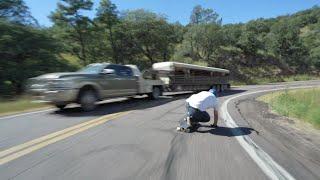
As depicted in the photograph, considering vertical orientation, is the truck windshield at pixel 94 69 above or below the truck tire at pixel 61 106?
above

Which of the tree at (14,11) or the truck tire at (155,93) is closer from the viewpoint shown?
the truck tire at (155,93)

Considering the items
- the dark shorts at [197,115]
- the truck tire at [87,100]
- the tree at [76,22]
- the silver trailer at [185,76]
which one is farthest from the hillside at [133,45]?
the dark shorts at [197,115]

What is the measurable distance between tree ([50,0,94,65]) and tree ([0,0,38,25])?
8344 mm

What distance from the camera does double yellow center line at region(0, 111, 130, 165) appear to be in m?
7.09

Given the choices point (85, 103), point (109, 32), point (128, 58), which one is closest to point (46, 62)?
point (85, 103)

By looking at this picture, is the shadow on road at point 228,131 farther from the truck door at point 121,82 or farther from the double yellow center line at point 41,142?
the truck door at point 121,82

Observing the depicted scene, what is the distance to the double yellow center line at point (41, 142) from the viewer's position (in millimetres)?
7088

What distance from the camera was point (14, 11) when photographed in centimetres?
2878

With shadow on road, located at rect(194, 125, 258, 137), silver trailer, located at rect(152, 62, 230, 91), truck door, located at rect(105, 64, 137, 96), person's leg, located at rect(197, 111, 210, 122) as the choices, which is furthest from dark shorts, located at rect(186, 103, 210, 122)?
silver trailer, located at rect(152, 62, 230, 91)

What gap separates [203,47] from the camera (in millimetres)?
61031

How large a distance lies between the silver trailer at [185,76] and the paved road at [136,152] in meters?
14.0

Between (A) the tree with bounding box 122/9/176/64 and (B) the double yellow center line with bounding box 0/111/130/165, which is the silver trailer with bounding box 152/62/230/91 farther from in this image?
(A) the tree with bounding box 122/9/176/64

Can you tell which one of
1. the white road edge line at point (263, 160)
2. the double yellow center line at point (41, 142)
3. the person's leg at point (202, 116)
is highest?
the person's leg at point (202, 116)

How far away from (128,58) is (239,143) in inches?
1673
